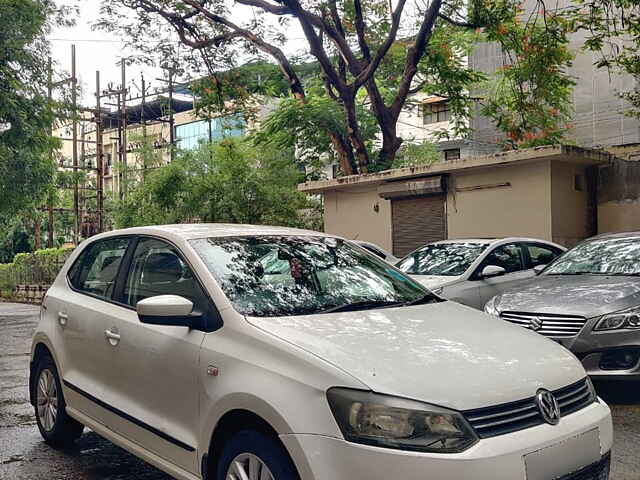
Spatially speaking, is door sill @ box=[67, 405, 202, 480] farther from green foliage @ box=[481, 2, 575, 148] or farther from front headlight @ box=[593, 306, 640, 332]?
green foliage @ box=[481, 2, 575, 148]

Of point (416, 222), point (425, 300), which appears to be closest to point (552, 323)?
point (425, 300)

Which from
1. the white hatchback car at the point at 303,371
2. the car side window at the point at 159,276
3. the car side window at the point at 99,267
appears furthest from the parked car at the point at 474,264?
the car side window at the point at 159,276

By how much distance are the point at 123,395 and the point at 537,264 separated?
23.9 feet

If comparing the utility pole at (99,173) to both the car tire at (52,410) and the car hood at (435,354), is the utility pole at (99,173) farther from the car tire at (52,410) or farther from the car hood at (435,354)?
the car hood at (435,354)

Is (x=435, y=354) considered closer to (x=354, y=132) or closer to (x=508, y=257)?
(x=508, y=257)

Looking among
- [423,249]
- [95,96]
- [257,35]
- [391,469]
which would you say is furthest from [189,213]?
[391,469]

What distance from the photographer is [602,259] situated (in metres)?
7.22

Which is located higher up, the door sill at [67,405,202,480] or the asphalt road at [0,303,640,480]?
the door sill at [67,405,202,480]

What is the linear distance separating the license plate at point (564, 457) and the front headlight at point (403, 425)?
280 mm

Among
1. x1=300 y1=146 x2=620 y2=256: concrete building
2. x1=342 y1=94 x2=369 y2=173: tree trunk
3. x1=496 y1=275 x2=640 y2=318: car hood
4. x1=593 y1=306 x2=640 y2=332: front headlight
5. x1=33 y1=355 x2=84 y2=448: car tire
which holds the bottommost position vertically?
x1=33 y1=355 x2=84 y2=448: car tire

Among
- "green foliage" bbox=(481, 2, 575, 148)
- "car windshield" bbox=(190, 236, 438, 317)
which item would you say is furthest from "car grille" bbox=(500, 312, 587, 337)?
"green foliage" bbox=(481, 2, 575, 148)

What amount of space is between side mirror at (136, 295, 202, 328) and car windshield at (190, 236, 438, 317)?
0.21 metres

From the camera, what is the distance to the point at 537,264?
987 centimetres

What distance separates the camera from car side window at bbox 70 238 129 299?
445 centimetres
